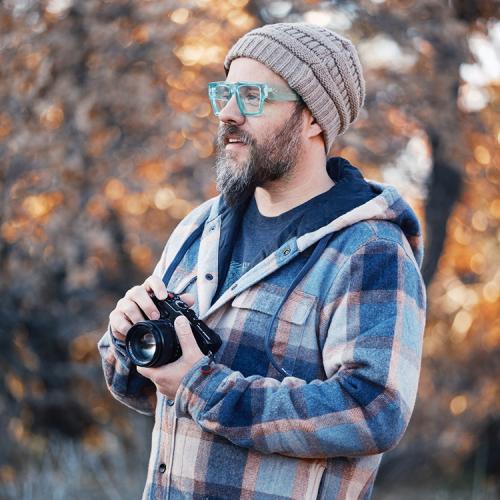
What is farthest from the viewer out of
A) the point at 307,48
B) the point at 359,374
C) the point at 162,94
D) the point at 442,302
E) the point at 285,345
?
the point at 442,302

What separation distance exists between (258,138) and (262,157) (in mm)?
50

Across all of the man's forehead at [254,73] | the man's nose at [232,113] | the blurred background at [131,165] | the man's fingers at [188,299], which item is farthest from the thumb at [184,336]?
the blurred background at [131,165]

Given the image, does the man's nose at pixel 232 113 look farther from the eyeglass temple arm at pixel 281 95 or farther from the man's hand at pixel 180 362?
the man's hand at pixel 180 362

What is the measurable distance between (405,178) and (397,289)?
3323mm

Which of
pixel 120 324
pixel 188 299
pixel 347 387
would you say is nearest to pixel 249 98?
pixel 188 299

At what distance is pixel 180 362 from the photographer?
6.39ft

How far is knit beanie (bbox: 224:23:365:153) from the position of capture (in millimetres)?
2168

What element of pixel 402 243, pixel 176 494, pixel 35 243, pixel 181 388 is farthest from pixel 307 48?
pixel 35 243

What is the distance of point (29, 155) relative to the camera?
16.4ft

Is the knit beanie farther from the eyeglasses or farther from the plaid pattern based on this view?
the plaid pattern

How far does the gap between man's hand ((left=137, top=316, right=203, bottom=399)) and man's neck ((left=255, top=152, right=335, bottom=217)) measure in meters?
0.44

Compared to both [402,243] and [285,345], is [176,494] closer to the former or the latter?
[285,345]

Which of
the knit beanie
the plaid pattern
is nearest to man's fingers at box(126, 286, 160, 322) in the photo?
the plaid pattern

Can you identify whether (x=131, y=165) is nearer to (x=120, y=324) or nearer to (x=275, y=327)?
(x=120, y=324)
